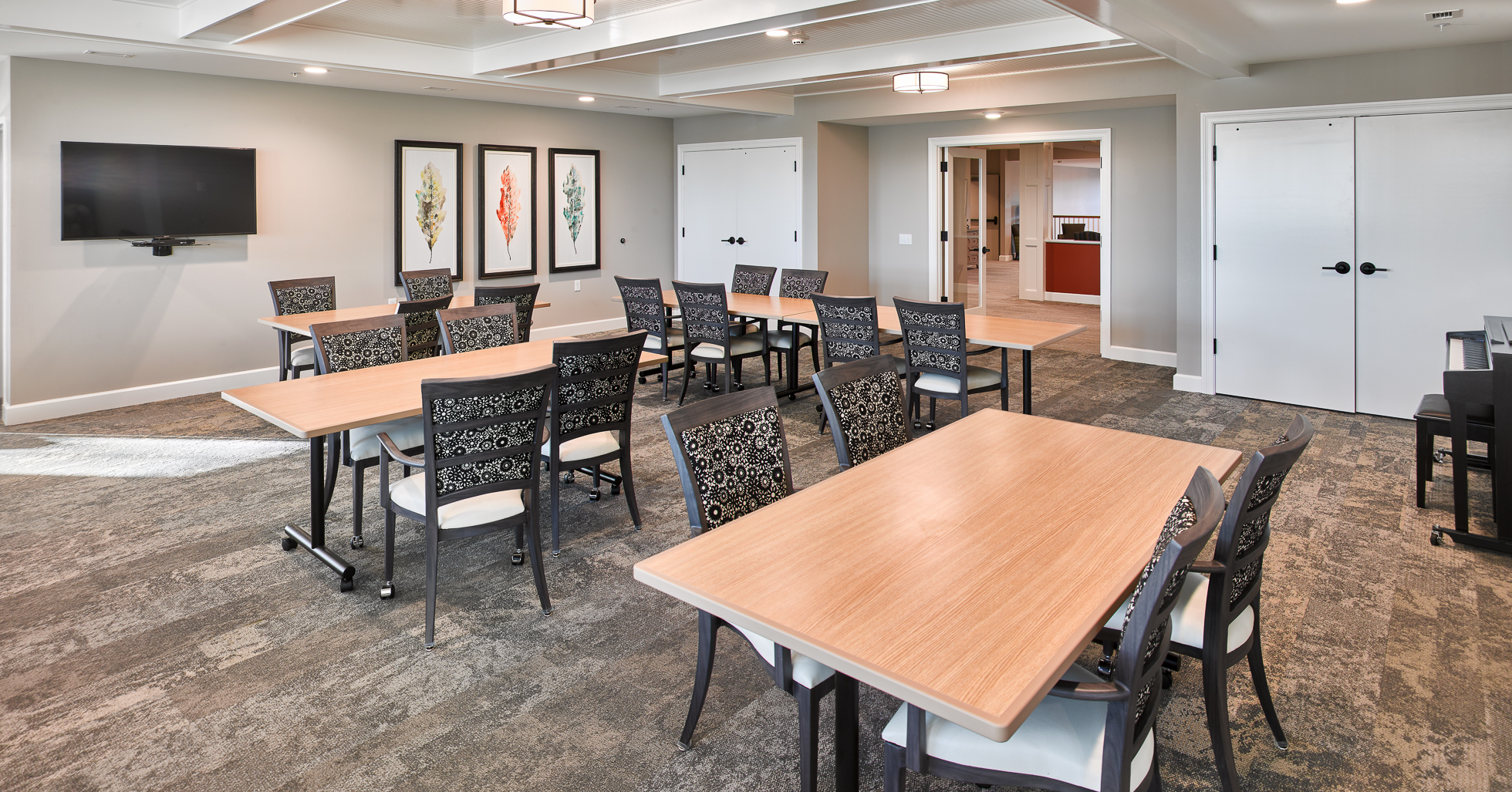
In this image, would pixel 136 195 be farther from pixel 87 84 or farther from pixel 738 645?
pixel 738 645

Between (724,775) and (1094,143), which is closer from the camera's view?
(724,775)

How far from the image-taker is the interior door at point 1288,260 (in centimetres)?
587

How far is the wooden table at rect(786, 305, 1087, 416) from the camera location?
4.84 meters

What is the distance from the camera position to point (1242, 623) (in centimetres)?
214

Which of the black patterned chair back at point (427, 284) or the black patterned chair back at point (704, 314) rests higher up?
the black patterned chair back at point (427, 284)

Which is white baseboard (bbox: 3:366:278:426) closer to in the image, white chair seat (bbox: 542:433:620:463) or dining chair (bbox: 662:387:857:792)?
white chair seat (bbox: 542:433:620:463)

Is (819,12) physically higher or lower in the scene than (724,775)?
higher

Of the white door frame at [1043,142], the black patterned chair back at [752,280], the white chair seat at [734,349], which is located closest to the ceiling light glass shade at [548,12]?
the white chair seat at [734,349]

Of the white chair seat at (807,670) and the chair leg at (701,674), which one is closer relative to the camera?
the white chair seat at (807,670)

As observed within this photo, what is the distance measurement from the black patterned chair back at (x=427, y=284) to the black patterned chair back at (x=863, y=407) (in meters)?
4.23

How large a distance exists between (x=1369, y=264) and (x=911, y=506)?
17.0 ft

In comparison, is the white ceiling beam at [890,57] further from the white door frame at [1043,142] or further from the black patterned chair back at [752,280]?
the white door frame at [1043,142]

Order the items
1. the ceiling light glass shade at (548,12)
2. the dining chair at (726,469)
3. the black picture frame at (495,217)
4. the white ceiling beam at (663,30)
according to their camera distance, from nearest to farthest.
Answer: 1. the dining chair at (726,469)
2. the ceiling light glass shade at (548,12)
3. the white ceiling beam at (663,30)
4. the black picture frame at (495,217)

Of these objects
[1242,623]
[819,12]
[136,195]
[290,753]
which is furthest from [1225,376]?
[136,195]
